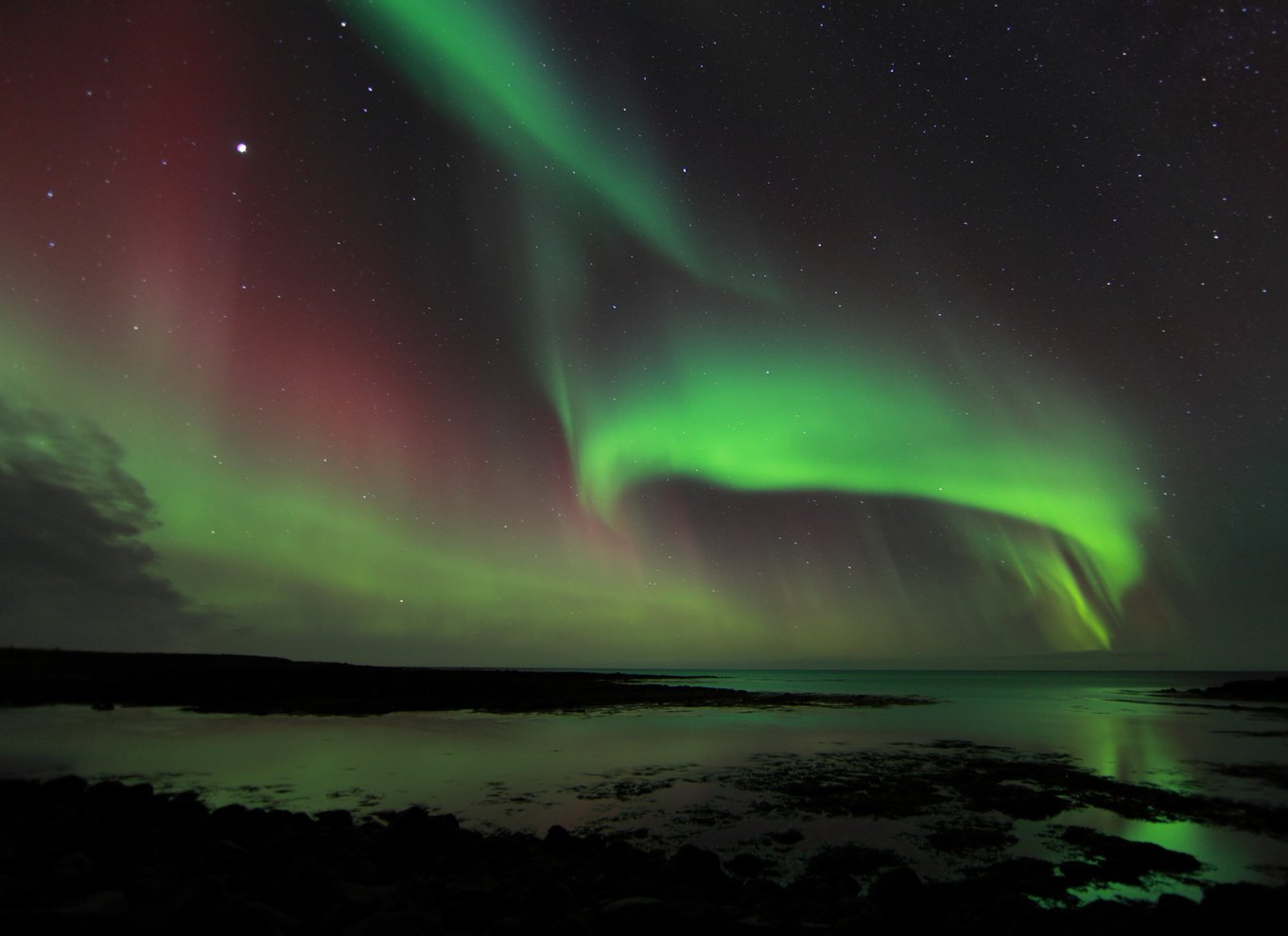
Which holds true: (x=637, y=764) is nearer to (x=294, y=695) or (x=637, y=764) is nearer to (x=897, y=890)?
(x=897, y=890)

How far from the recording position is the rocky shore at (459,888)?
16.7 ft

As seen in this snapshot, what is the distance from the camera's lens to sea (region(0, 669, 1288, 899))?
414 inches

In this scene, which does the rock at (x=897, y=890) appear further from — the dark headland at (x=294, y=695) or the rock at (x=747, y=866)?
the dark headland at (x=294, y=695)

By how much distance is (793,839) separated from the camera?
10.2m

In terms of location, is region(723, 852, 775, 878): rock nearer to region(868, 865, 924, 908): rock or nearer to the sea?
the sea

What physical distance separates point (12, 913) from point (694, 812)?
976 cm

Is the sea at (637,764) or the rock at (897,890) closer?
the rock at (897,890)

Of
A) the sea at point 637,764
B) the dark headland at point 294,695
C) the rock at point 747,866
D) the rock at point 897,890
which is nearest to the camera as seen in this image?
the rock at point 897,890

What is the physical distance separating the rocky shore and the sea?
1237mm

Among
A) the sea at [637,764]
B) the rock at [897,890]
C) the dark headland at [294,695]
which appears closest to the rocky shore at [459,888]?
the rock at [897,890]

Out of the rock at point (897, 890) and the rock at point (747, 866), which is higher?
the rock at point (897, 890)

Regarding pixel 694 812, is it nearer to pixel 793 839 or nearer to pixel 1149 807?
pixel 793 839

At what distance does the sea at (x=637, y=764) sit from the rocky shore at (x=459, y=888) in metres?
1.24

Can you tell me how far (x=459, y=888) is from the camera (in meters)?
6.68
